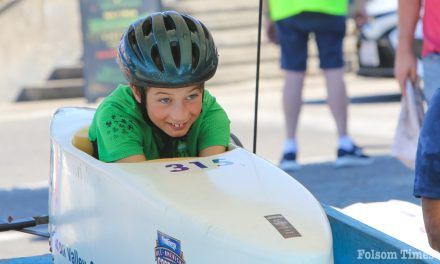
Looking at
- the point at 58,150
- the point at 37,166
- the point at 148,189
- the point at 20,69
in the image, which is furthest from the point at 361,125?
the point at 148,189

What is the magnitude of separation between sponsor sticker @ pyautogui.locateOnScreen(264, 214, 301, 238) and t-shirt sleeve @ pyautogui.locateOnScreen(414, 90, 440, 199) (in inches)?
15.3

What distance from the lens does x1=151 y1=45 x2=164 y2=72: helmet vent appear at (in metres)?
3.79

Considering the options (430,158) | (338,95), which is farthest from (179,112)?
(338,95)

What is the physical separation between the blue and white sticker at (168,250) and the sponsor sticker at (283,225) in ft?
0.87

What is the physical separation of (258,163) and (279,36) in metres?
4.29

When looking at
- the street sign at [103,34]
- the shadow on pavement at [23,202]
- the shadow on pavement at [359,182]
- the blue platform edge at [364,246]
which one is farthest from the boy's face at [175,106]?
the street sign at [103,34]

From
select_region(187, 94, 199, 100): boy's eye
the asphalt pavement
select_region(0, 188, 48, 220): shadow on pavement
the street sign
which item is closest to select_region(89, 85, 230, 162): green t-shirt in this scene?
select_region(187, 94, 199, 100): boy's eye

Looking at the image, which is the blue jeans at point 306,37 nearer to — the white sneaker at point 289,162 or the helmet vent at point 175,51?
the white sneaker at point 289,162

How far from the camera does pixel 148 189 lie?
3.30 m

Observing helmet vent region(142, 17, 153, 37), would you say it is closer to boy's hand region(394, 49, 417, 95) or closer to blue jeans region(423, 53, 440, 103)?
blue jeans region(423, 53, 440, 103)

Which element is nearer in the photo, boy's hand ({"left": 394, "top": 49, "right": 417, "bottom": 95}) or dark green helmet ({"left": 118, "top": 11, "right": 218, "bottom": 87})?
dark green helmet ({"left": 118, "top": 11, "right": 218, "bottom": 87})

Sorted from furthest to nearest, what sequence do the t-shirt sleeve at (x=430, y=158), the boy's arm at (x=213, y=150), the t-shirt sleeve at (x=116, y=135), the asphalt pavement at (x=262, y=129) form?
the asphalt pavement at (x=262, y=129), the boy's arm at (x=213, y=150), the t-shirt sleeve at (x=116, y=135), the t-shirt sleeve at (x=430, y=158)

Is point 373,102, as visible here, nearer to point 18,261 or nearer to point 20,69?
point 20,69

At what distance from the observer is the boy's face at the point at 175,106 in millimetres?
3797
